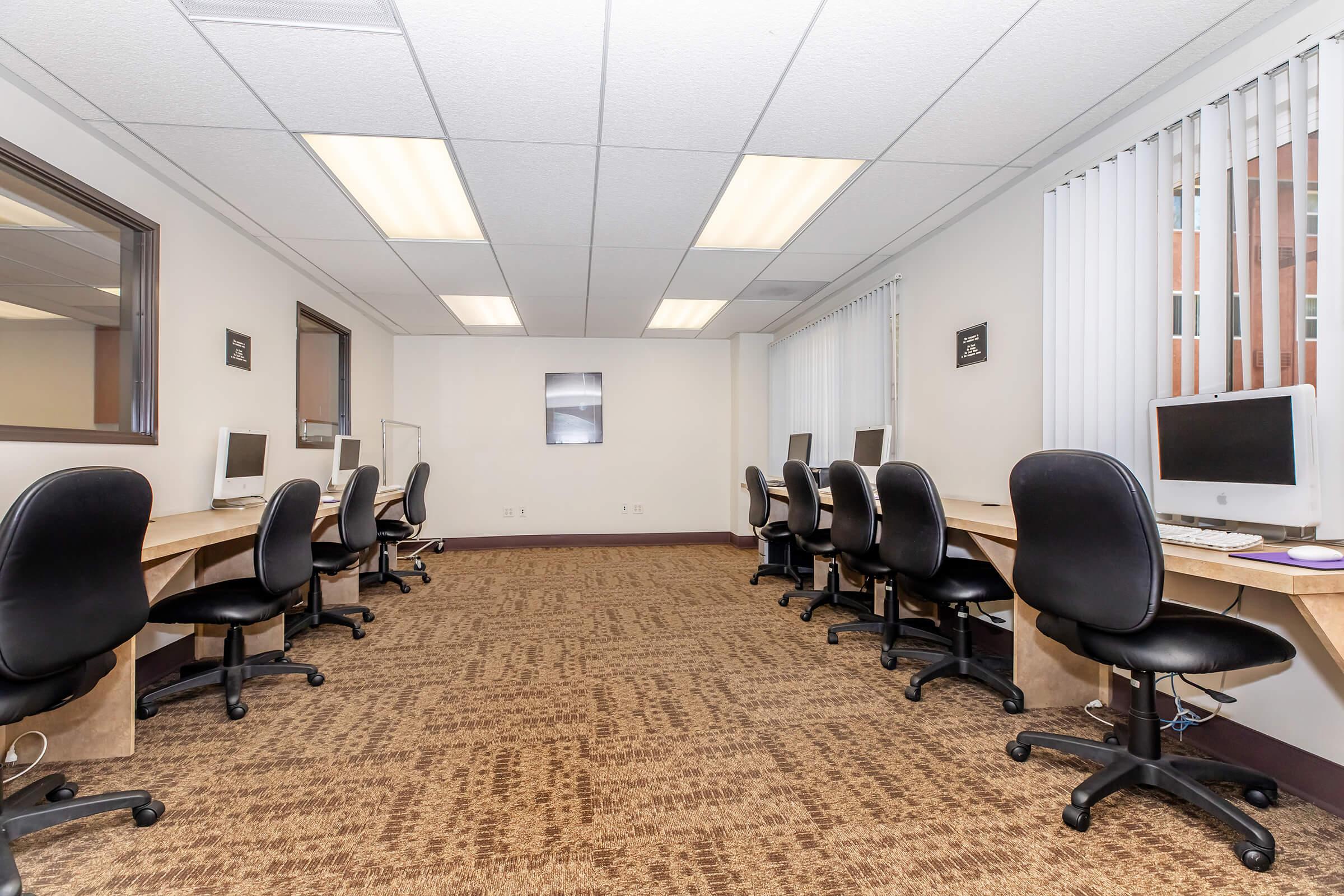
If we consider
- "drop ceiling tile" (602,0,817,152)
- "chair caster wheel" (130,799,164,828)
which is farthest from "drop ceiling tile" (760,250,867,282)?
"chair caster wheel" (130,799,164,828)

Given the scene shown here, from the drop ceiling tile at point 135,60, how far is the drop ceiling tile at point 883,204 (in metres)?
2.80

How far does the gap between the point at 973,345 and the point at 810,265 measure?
1489 mm

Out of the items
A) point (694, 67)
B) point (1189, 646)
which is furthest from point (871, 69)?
point (1189, 646)

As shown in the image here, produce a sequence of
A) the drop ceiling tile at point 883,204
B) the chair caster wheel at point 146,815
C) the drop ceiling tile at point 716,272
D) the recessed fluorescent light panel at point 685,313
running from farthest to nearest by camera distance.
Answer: the recessed fluorescent light panel at point 685,313 < the drop ceiling tile at point 716,272 < the drop ceiling tile at point 883,204 < the chair caster wheel at point 146,815

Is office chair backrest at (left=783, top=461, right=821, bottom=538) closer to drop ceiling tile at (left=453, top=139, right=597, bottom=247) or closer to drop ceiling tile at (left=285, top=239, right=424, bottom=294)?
drop ceiling tile at (left=453, top=139, right=597, bottom=247)

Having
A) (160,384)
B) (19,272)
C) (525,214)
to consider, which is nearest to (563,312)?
(525,214)

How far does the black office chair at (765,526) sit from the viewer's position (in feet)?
16.0

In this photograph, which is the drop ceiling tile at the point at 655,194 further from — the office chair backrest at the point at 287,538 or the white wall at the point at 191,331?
the white wall at the point at 191,331

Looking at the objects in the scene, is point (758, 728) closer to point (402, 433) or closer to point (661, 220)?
point (661, 220)

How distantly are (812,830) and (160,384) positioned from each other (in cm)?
359

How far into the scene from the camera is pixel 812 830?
1.72 m

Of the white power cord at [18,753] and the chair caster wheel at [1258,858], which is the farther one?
the white power cord at [18,753]

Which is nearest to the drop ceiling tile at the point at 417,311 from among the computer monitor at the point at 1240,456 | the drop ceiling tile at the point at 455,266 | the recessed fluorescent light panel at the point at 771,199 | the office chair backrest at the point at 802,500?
the drop ceiling tile at the point at 455,266

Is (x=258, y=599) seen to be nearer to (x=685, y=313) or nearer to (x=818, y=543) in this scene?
(x=818, y=543)
